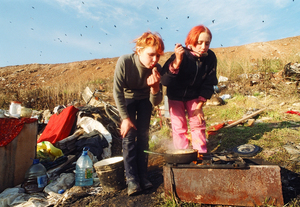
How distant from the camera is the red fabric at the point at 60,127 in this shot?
12.6ft

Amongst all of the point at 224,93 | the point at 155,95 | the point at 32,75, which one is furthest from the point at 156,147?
the point at 32,75

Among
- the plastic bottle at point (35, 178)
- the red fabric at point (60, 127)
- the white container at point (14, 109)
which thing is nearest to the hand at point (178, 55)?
the plastic bottle at point (35, 178)

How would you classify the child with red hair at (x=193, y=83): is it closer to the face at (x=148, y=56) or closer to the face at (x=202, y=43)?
the face at (x=202, y=43)

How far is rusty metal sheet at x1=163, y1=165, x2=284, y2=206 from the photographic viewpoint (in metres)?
1.76

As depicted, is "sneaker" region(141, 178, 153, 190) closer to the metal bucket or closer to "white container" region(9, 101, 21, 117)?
the metal bucket

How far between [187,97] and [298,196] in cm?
156

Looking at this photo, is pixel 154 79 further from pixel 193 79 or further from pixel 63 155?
pixel 63 155

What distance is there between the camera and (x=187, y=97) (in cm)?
273

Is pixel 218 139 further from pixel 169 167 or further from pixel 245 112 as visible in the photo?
pixel 169 167

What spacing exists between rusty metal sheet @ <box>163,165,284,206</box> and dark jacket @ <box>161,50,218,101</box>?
1.10 metres

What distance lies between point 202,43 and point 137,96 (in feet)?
3.42

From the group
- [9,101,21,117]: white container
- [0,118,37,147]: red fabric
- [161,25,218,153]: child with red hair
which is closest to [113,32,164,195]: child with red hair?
[161,25,218,153]: child with red hair

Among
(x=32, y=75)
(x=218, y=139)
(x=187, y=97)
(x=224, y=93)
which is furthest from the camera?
(x=32, y=75)

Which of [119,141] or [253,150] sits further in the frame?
[119,141]
